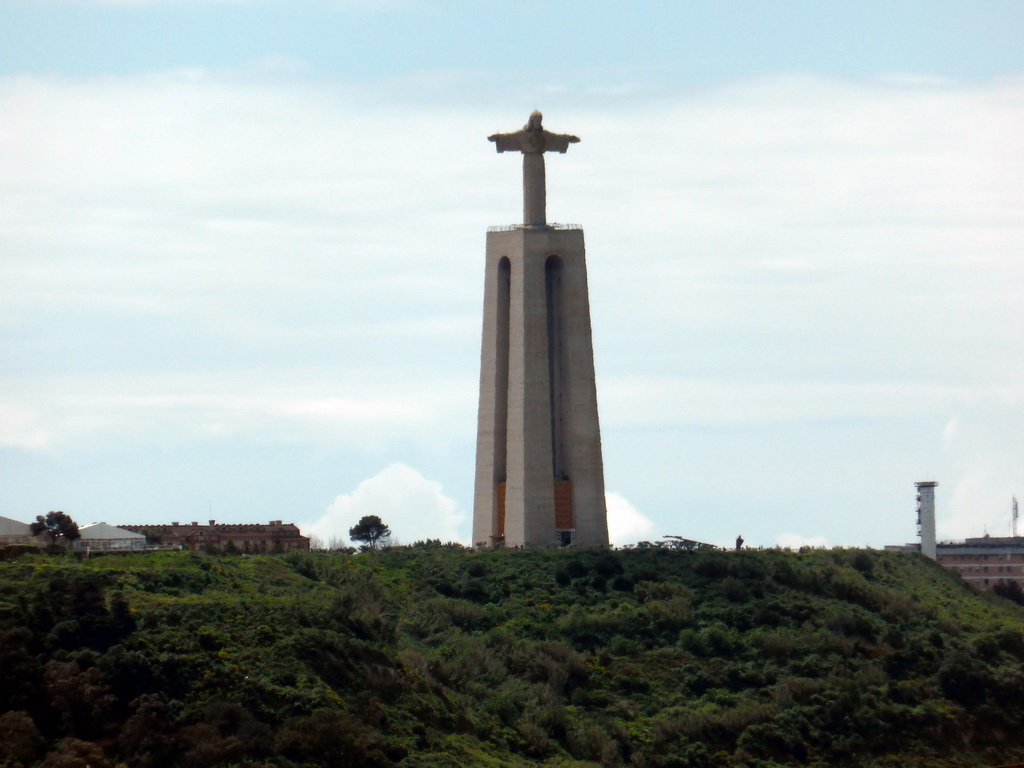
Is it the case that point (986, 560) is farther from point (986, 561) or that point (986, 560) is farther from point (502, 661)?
point (502, 661)

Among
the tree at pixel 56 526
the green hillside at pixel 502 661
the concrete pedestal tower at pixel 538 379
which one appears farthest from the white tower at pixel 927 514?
the tree at pixel 56 526

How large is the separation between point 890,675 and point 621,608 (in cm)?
860

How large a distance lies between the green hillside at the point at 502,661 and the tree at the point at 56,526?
17.9 ft

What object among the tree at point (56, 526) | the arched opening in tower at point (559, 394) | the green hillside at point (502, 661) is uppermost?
the arched opening in tower at point (559, 394)

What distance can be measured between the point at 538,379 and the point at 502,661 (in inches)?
608

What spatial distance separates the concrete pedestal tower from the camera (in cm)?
6372

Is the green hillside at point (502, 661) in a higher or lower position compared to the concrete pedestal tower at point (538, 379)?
lower

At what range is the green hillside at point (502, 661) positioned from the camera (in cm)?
3916

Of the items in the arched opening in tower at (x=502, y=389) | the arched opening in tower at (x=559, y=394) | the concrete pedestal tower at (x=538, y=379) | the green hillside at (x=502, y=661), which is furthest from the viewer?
the arched opening in tower at (x=502, y=389)

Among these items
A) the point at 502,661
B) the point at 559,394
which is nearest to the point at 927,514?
the point at 559,394

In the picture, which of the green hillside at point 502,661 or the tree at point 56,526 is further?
the tree at point 56,526

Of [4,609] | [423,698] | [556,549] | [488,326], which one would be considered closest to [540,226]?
[488,326]

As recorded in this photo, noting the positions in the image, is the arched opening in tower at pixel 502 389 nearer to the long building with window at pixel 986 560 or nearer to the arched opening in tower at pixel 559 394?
the arched opening in tower at pixel 559 394

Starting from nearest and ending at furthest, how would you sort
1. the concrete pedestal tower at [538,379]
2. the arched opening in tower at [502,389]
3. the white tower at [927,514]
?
the concrete pedestal tower at [538,379] → the arched opening in tower at [502,389] → the white tower at [927,514]
